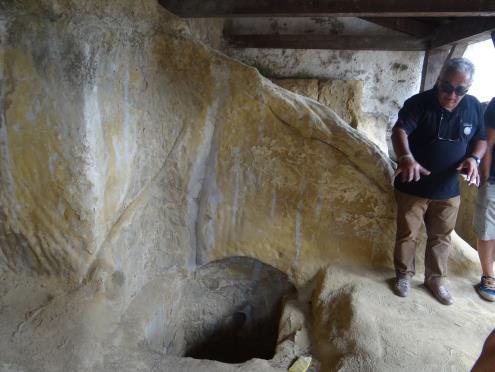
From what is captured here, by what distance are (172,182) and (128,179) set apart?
30cm

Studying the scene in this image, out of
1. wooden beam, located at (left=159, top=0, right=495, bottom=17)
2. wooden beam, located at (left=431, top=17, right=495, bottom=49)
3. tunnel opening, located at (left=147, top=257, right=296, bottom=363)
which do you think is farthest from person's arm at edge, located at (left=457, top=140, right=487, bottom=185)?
wooden beam, located at (left=431, top=17, right=495, bottom=49)

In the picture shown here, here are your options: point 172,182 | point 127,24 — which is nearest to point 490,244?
point 172,182

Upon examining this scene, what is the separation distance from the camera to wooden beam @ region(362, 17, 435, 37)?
401cm

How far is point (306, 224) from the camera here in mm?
2625

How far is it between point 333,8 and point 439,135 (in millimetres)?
921

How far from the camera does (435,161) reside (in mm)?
2146

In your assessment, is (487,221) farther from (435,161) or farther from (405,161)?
(405,161)

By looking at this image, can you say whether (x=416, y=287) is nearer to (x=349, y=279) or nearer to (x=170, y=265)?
(x=349, y=279)

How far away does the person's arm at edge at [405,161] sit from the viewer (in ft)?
6.64

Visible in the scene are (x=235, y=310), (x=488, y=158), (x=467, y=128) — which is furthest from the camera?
(x=235, y=310)

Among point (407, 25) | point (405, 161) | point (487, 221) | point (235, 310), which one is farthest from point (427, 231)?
point (407, 25)

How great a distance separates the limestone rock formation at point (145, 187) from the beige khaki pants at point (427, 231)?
189 mm

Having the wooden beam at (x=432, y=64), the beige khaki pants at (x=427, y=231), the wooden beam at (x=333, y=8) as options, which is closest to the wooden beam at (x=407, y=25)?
the wooden beam at (x=432, y=64)

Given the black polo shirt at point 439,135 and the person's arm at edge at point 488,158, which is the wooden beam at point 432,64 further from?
the black polo shirt at point 439,135
